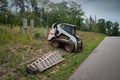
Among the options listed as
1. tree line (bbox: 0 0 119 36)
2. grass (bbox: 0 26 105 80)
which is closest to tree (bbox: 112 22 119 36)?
tree line (bbox: 0 0 119 36)

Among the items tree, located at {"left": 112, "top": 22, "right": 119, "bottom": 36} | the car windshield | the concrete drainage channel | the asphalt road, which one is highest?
the car windshield

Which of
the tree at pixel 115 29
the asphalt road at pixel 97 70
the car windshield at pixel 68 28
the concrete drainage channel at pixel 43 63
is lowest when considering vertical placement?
the tree at pixel 115 29

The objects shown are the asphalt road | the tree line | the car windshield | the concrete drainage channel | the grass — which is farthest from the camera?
the tree line

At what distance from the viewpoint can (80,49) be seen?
17719 millimetres

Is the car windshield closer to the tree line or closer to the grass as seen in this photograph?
the grass

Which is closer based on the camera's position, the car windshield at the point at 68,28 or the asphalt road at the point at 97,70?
the asphalt road at the point at 97,70

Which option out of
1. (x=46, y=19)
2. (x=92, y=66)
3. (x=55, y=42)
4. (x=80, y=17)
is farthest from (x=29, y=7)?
(x=92, y=66)

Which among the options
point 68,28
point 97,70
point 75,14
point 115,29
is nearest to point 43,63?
point 97,70

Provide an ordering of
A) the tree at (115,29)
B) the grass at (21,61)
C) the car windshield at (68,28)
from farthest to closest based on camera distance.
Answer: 1. the tree at (115,29)
2. the car windshield at (68,28)
3. the grass at (21,61)

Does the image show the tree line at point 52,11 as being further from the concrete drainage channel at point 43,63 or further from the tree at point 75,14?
the concrete drainage channel at point 43,63

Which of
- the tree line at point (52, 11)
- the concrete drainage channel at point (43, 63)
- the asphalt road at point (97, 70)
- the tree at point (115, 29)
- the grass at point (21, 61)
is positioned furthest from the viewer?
the tree at point (115, 29)

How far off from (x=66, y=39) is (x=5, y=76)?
8.09 metres

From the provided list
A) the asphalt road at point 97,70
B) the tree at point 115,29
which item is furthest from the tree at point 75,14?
the asphalt road at point 97,70

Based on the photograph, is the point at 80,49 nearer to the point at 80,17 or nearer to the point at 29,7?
the point at 80,17
